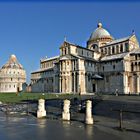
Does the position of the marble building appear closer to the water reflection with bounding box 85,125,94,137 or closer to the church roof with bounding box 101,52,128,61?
the church roof with bounding box 101,52,128,61

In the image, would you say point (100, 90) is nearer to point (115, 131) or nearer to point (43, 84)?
point (43, 84)

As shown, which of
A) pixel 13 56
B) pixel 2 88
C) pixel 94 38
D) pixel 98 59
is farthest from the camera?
pixel 13 56

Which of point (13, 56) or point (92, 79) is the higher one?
point (13, 56)

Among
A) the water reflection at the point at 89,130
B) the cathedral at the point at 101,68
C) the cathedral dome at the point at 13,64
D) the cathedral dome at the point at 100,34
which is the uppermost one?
the cathedral dome at the point at 100,34

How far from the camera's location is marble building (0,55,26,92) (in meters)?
123

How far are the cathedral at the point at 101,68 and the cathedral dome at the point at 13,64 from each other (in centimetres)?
5473

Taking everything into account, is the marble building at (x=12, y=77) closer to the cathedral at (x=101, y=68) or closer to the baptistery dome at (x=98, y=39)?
the cathedral at (x=101, y=68)

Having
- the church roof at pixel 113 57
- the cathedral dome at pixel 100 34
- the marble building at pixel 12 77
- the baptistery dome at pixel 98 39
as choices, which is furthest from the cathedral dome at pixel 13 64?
the church roof at pixel 113 57

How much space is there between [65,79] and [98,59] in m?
15.9

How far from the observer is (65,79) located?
7044 centimetres

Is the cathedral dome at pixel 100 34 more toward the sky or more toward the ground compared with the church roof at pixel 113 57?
more toward the sky

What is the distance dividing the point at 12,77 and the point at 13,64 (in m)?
9.44

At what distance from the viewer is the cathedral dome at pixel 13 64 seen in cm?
12838

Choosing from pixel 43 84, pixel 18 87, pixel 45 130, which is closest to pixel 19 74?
pixel 18 87
